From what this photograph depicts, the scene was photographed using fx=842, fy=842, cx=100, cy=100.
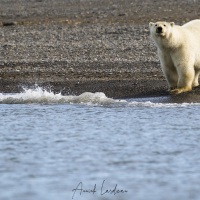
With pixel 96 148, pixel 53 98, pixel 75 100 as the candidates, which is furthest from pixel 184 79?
pixel 96 148

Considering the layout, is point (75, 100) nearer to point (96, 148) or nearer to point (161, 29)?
point (161, 29)

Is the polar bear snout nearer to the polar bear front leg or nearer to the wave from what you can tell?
the polar bear front leg

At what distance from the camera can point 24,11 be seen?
98.4 feet

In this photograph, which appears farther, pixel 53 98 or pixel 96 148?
pixel 53 98

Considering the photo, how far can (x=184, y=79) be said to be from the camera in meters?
12.9

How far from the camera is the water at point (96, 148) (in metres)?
7.62

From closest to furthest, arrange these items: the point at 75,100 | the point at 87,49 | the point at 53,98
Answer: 1. the point at 75,100
2. the point at 53,98
3. the point at 87,49

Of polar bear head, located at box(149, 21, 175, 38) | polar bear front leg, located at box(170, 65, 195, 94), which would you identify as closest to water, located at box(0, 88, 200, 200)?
polar bear front leg, located at box(170, 65, 195, 94)

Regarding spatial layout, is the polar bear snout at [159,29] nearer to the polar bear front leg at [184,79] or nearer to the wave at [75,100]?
the polar bear front leg at [184,79]

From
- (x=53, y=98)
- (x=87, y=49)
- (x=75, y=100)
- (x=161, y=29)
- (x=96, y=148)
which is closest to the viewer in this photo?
(x=96, y=148)

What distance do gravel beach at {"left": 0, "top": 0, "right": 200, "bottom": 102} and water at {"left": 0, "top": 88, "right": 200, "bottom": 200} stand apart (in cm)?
113

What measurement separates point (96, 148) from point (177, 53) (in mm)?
3899

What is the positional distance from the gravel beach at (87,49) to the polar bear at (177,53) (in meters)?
0.27

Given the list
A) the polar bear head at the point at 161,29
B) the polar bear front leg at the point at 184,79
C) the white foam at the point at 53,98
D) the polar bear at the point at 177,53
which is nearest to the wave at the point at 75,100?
the white foam at the point at 53,98
